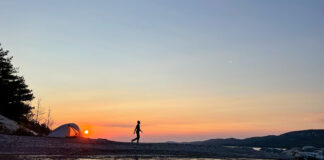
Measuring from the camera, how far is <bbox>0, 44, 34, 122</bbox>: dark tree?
173ft

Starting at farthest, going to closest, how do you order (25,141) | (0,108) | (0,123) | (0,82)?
(0,82)
(0,108)
(0,123)
(25,141)

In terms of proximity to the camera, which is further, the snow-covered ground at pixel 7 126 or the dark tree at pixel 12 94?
the dark tree at pixel 12 94

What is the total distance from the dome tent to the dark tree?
398 inches

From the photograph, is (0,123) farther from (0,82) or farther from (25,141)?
(0,82)

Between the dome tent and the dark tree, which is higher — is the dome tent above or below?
below

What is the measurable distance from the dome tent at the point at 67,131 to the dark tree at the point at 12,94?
33.2ft

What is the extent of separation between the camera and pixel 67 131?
4544 centimetres

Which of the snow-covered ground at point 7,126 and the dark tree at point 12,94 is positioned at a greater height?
the dark tree at point 12,94

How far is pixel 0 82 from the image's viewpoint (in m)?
53.7

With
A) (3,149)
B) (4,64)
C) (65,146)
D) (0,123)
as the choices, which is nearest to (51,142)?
(65,146)

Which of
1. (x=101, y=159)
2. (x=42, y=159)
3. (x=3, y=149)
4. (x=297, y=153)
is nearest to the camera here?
(x=42, y=159)

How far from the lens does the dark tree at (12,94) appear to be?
173 ft

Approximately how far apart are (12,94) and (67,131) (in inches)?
591

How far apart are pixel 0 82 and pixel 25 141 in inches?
1094
